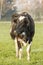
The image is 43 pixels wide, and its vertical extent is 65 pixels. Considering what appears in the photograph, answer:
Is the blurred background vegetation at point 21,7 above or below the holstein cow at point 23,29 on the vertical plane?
below

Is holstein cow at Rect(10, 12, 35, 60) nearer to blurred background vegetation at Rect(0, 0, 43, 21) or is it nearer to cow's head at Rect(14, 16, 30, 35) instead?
cow's head at Rect(14, 16, 30, 35)

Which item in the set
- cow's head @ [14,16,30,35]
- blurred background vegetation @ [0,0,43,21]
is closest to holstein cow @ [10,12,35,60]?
cow's head @ [14,16,30,35]

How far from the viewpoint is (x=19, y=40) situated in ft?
30.6

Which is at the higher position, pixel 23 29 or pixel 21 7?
pixel 23 29

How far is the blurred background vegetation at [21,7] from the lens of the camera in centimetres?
4959

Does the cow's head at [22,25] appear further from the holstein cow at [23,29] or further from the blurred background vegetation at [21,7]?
the blurred background vegetation at [21,7]

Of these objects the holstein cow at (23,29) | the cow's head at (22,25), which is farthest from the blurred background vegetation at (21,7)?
the cow's head at (22,25)

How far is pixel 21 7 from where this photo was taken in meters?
53.2

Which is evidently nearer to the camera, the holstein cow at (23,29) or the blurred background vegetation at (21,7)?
the holstein cow at (23,29)

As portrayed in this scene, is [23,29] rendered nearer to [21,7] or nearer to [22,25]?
[22,25]

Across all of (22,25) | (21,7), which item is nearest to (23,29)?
(22,25)

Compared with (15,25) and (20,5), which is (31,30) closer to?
(15,25)

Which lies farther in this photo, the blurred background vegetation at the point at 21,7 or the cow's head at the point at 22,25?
the blurred background vegetation at the point at 21,7

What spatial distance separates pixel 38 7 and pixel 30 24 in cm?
4483
